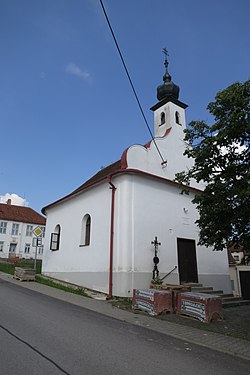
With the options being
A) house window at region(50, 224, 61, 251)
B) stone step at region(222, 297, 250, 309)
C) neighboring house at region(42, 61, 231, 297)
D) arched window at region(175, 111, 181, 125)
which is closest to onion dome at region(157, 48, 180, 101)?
arched window at region(175, 111, 181, 125)

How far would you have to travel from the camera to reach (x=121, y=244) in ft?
39.0

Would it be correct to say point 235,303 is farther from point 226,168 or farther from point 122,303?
point 226,168

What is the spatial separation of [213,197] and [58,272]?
11196 millimetres

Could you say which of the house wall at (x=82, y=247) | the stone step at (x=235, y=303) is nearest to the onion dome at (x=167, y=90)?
the house wall at (x=82, y=247)

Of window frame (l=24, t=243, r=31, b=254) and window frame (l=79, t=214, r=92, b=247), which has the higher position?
window frame (l=24, t=243, r=31, b=254)

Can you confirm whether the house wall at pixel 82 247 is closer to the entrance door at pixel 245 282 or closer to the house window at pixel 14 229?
the entrance door at pixel 245 282

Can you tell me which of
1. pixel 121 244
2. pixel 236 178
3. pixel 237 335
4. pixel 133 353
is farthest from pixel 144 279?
pixel 133 353

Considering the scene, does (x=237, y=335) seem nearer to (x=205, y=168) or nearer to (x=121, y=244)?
(x=205, y=168)

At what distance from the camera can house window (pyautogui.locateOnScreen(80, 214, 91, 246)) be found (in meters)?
14.6

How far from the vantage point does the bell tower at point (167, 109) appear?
17.3m

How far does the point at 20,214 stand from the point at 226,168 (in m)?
43.7

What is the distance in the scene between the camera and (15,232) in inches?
1725

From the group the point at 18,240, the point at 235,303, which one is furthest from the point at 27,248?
the point at 235,303

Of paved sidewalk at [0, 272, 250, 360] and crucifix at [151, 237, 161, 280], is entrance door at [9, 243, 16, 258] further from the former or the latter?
paved sidewalk at [0, 272, 250, 360]
